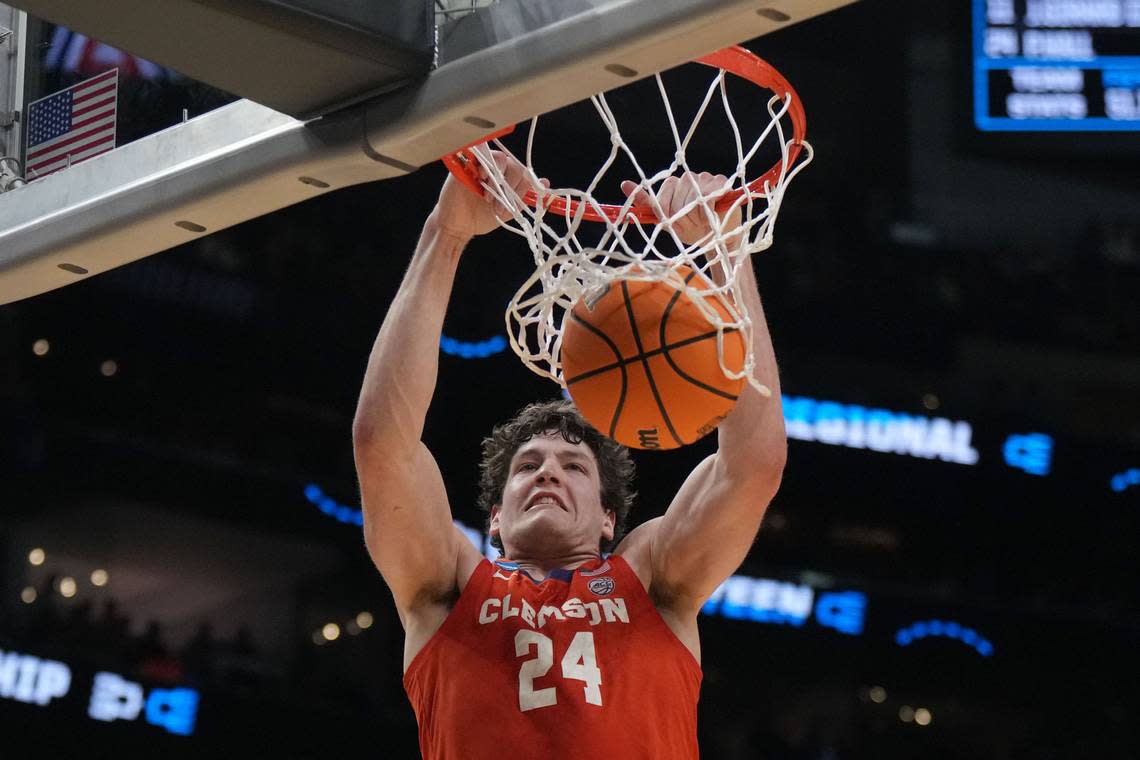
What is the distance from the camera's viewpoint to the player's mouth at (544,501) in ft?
11.0

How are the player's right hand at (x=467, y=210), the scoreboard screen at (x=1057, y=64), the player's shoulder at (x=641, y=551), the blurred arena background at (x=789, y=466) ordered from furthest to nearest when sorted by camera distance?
the blurred arena background at (x=789, y=466)
the scoreboard screen at (x=1057, y=64)
the player's shoulder at (x=641, y=551)
the player's right hand at (x=467, y=210)

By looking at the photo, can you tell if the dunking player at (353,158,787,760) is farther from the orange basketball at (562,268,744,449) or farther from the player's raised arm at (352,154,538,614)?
the orange basketball at (562,268,744,449)

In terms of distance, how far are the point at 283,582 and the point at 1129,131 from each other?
521cm

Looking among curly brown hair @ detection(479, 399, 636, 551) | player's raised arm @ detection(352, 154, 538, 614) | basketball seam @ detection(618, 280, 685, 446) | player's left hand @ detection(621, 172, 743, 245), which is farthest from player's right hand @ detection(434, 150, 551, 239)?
curly brown hair @ detection(479, 399, 636, 551)

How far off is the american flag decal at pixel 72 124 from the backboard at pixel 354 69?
18 cm

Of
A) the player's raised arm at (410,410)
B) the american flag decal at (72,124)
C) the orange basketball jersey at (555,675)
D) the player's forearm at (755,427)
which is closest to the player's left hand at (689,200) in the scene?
the player's forearm at (755,427)

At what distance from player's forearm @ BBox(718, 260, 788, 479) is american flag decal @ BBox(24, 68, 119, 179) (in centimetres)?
133

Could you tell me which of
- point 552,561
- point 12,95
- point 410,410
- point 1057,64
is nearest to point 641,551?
point 552,561

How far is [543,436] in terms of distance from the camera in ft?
11.5

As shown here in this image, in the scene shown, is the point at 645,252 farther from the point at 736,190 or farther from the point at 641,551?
the point at 641,551

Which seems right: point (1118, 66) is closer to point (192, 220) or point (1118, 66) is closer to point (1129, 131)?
point (1129, 131)

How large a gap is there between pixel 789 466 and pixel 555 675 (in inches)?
222

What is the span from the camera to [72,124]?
2.89 metres

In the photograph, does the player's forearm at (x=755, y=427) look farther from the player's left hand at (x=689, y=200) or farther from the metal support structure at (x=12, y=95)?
the metal support structure at (x=12, y=95)
